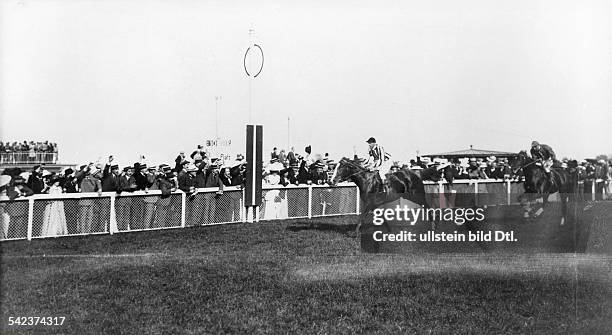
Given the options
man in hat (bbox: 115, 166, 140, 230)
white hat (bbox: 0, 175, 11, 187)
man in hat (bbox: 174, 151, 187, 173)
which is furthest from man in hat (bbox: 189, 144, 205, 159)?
white hat (bbox: 0, 175, 11, 187)

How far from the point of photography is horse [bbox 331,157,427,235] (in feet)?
25.9

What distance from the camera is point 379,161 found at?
807 centimetres

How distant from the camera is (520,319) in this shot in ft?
15.8

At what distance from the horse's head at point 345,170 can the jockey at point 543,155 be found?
260cm

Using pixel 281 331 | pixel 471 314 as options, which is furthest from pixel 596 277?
pixel 281 331

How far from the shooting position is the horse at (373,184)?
789 cm

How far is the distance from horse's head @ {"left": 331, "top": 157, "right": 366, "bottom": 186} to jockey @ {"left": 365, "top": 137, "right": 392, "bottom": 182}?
147 mm

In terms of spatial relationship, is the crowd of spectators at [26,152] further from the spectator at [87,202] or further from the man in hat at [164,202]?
the man in hat at [164,202]

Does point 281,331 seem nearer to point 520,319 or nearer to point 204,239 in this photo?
point 204,239

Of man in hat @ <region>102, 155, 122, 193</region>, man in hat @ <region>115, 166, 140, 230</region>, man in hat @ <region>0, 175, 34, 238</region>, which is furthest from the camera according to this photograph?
man in hat @ <region>102, 155, 122, 193</region>

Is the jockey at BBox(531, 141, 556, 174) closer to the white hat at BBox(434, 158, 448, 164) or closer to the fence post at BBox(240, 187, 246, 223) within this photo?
the white hat at BBox(434, 158, 448, 164)

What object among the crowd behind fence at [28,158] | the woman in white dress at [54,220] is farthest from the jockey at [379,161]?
the crowd behind fence at [28,158]

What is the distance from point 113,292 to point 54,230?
56.8 inches

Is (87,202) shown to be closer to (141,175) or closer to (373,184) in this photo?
(141,175)
